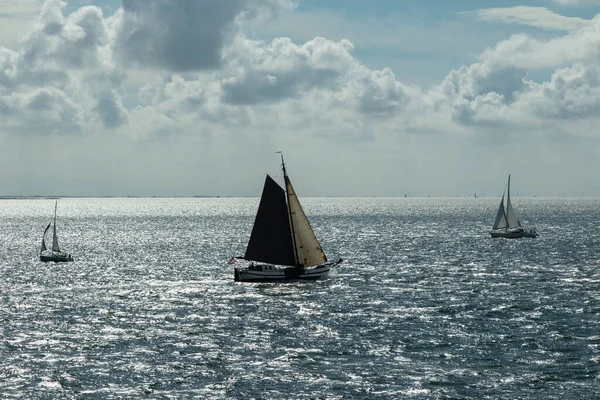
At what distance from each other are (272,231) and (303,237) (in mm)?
3300

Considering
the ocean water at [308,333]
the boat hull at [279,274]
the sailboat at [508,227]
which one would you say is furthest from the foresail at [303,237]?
the sailboat at [508,227]

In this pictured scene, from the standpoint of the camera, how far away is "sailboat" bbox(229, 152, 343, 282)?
79.2 m

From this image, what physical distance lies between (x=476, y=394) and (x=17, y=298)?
51202 mm

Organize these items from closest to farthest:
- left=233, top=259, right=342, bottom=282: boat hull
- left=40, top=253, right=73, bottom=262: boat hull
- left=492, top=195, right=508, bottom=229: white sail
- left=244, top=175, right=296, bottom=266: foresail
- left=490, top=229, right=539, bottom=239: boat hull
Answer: left=244, top=175, right=296, bottom=266: foresail → left=233, top=259, right=342, bottom=282: boat hull → left=40, top=253, right=73, bottom=262: boat hull → left=490, top=229, right=539, bottom=239: boat hull → left=492, top=195, right=508, bottom=229: white sail

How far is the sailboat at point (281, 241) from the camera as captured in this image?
79.2 m

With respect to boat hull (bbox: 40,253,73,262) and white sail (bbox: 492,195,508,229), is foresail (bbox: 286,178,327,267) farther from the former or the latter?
white sail (bbox: 492,195,508,229)

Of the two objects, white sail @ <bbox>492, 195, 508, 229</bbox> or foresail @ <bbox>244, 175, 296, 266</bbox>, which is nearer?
foresail @ <bbox>244, 175, 296, 266</bbox>

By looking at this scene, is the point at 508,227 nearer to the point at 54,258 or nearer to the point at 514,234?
the point at 514,234

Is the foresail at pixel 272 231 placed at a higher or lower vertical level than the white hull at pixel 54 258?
higher

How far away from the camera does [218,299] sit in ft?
239

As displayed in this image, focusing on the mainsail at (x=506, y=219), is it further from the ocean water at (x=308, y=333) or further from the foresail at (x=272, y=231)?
the foresail at (x=272, y=231)

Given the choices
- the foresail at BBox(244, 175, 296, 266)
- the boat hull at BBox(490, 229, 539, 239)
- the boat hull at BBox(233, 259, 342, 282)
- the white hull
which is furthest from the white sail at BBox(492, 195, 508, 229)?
the foresail at BBox(244, 175, 296, 266)

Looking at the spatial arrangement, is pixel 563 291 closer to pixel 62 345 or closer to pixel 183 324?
pixel 183 324

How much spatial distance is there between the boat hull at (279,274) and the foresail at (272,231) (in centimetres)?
115
